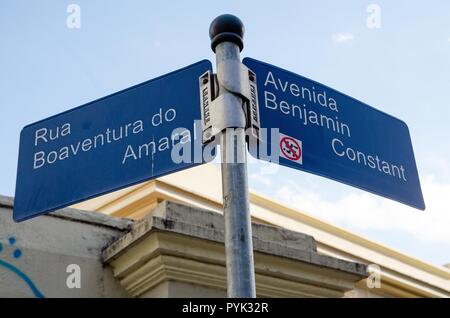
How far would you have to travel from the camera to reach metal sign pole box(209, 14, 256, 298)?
226cm

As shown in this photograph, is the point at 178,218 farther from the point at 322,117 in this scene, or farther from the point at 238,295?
the point at 238,295

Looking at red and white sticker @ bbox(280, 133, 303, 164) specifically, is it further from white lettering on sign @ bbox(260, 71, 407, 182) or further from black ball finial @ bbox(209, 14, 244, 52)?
black ball finial @ bbox(209, 14, 244, 52)

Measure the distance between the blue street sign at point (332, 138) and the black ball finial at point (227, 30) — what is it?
0.21m

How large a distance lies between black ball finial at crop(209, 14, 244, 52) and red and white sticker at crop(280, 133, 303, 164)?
439 millimetres

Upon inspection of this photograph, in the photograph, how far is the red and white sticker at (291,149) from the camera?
281cm

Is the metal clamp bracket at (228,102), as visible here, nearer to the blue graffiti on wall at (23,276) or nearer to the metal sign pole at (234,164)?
the metal sign pole at (234,164)

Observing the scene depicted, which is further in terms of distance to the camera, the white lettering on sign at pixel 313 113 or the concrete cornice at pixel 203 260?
the concrete cornice at pixel 203 260

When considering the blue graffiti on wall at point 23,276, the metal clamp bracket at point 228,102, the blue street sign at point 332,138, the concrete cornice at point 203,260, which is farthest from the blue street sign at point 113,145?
the blue graffiti on wall at point 23,276

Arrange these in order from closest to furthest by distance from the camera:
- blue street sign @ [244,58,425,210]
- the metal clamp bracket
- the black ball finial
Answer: the metal clamp bracket < the black ball finial < blue street sign @ [244,58,425,210]

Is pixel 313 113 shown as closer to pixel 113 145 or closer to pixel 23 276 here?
pixel 113 145

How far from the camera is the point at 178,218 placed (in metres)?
4.32

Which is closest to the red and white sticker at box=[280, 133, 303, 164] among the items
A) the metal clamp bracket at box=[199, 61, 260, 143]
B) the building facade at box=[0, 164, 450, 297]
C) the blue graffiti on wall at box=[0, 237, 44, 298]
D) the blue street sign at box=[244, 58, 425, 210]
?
the blue street sign at box=[244, 58, 425, 210]

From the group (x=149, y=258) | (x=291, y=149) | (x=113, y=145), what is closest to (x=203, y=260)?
(x=149, y=258)

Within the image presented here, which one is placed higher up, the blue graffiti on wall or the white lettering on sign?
the white lettering on sign
